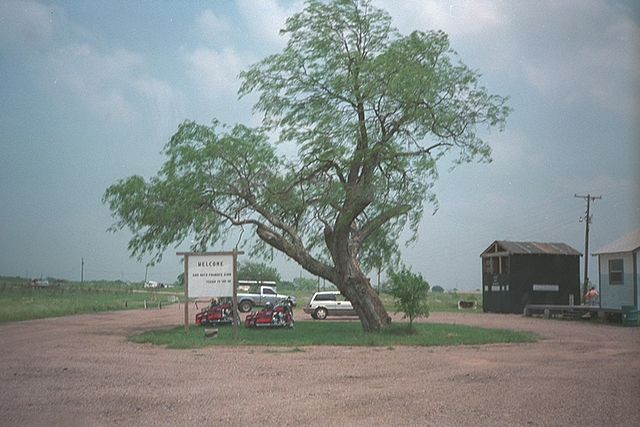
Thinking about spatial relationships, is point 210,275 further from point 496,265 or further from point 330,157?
point 496,265

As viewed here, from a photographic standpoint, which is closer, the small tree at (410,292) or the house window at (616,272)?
the small tree at (410,292)

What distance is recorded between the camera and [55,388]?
37.3 feet

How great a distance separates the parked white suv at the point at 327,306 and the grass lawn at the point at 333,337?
10.0 m

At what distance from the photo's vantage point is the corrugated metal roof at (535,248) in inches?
1713

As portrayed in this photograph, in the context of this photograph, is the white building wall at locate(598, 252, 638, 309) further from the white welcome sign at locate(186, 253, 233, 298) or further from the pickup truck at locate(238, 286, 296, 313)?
the white welcome sign at locate(186, 253, 233, 298)

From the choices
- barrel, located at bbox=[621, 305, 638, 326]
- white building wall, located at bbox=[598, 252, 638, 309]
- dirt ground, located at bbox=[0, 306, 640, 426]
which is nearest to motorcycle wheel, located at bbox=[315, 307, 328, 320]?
barrel, located at bbox=[621, 305, 638, 326]

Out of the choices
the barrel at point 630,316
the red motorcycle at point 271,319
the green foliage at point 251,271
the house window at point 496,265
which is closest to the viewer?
the red motorcycle at point 271,319

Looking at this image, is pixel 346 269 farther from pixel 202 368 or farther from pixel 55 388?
pixel 55 388

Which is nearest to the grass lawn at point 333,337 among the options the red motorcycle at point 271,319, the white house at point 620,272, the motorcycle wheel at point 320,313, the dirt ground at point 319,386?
the red motorcycle at point 271,319

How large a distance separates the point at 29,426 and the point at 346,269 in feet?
52.6

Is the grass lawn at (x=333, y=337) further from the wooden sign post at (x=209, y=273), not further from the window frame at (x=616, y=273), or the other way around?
the window frame at (x=616, y=273)

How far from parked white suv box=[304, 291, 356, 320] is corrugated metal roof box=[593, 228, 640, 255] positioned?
13.1 metres

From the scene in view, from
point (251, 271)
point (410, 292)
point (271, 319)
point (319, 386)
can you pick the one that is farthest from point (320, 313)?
point (251, 271)

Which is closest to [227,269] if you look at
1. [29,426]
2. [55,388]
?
[55,388]
